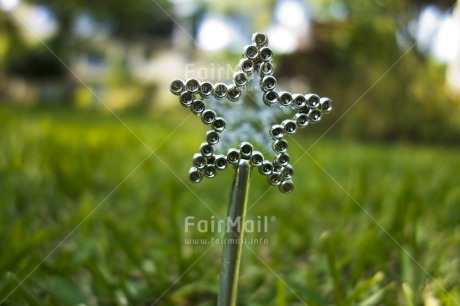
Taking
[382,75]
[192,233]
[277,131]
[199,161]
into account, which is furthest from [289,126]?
[382,75]

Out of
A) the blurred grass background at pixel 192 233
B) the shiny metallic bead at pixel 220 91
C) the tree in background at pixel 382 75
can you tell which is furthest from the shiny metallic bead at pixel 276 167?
the tree in background at pixel 382 75

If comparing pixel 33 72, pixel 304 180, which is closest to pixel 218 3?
pixel 33 72

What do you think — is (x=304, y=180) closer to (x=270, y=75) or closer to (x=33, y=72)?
(x=270, y=75)

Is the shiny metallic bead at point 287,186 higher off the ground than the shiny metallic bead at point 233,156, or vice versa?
the shiny metallic bead at point 233,156

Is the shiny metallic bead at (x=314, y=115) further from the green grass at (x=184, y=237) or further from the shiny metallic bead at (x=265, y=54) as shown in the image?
the green grass at (x=184, y=237)

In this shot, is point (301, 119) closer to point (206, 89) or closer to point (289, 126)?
point (289, 126)

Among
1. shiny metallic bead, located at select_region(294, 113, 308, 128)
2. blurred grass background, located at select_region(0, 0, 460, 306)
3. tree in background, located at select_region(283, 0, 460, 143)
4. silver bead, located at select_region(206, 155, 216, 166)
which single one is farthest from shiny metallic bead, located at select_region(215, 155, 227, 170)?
tree in background, located at select_region(283, 0, 460, 143)

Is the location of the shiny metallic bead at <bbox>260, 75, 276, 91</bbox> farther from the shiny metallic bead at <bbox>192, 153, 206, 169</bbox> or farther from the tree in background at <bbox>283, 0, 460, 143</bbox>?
the tree in background at <bbox>283, 0, 460, 143</bbox>
